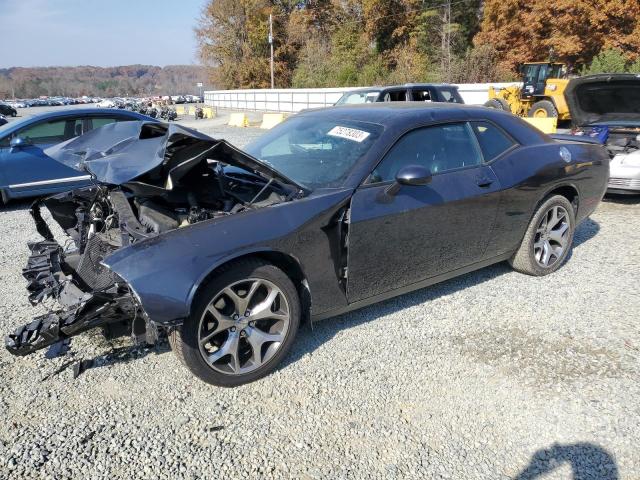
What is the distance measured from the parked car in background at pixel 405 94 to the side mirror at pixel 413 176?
845cm

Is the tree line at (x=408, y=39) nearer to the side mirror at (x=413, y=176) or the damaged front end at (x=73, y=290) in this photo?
the side mirror at (x=413, y=176)

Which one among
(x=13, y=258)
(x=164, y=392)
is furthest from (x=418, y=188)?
Result: (x=13, y=258)

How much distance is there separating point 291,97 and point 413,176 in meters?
29.3

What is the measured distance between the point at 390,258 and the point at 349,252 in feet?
1.18

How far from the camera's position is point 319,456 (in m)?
2.26

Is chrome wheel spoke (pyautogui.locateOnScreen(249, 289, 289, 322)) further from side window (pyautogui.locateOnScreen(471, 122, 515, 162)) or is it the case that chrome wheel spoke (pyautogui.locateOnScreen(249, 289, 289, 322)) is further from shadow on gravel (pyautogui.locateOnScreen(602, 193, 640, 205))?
shadow on gravel (pyautogui.locateOnScreen(602, 193, 640, 205))

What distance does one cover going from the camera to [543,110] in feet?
52.4

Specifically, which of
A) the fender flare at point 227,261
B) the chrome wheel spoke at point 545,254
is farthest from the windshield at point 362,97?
the fender flare at point 227,261

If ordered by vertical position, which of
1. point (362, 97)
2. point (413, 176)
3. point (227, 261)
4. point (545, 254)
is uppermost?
point (362, 97)

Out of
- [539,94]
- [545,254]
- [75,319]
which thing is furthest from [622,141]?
[539,94]

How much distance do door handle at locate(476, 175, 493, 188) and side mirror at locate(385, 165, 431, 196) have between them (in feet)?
2.40

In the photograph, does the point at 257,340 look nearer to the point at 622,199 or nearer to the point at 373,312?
the point at 373,312

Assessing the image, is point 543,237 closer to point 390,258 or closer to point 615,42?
point 390,258

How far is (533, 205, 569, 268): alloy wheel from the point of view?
4.23 metres
